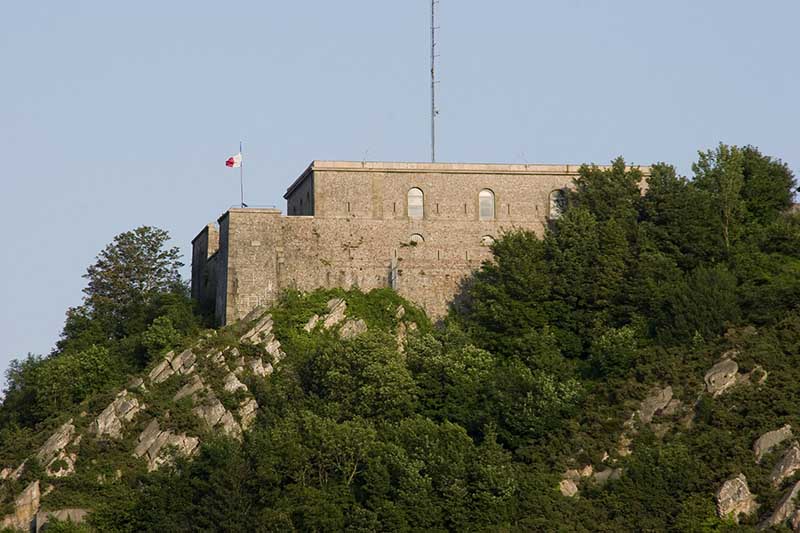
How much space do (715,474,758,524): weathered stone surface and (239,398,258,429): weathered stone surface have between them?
20.8m

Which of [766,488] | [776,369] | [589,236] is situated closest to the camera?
[766,488]

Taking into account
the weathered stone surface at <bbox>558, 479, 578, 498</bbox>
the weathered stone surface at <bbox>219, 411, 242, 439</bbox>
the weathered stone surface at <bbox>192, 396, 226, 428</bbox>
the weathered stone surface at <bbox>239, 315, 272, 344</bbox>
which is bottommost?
the weathered stone surface at <bbox>558, 479, 578, 498</bbox>

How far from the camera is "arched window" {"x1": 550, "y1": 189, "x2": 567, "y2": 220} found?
9438cm

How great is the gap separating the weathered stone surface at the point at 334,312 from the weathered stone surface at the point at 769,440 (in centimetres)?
2107

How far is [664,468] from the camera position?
77.4m

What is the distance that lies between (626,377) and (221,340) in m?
18.2

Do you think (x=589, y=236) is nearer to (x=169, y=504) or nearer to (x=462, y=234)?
A: (x=462, y=234)

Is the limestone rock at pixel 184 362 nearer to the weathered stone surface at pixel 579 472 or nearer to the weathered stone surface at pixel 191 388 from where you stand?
the weathered stone surface at pixel 191 388

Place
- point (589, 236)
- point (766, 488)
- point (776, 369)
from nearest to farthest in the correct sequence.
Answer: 1. point (766, 488)
2. point (776, 369)
3. point (589, 236)

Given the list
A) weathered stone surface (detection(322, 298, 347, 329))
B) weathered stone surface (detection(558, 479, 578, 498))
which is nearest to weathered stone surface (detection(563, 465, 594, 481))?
weathered stone surface (detection(558, 479, 578, 498))

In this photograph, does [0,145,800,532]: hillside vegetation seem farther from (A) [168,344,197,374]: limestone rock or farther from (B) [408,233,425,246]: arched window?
(B) [408,233,425,246]: arched window

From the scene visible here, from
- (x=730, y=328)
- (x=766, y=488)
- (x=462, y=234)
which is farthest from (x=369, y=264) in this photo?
(x=766, y=488)

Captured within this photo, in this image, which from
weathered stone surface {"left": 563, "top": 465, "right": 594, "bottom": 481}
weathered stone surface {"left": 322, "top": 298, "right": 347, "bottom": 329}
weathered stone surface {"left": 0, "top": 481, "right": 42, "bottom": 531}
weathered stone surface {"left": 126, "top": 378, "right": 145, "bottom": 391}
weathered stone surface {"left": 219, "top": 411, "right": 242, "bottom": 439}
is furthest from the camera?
weathered stone surface {"left": 322, "top": 298, "right": 347, "bottom": 329}

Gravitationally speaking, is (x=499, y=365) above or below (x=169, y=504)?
above
